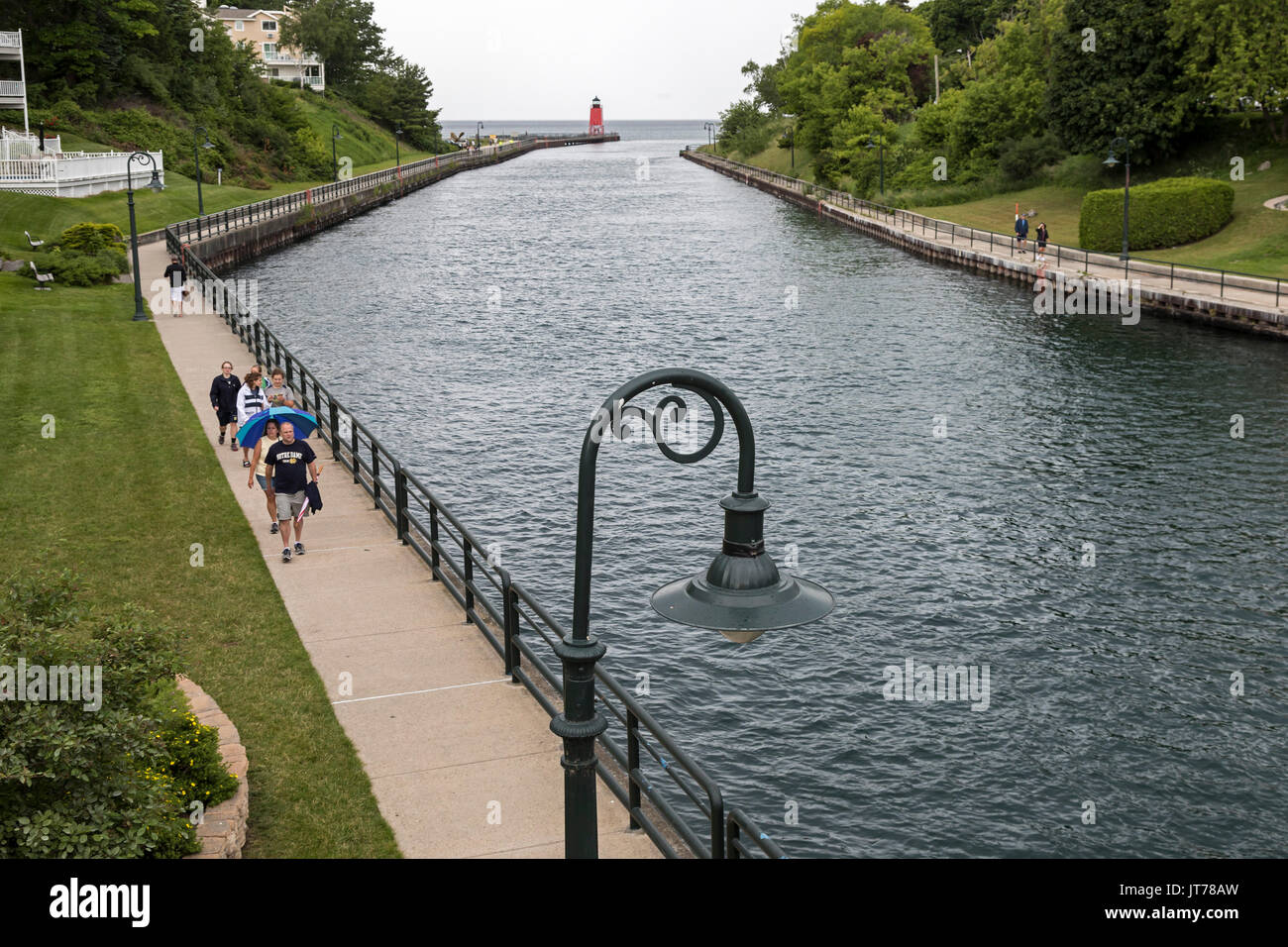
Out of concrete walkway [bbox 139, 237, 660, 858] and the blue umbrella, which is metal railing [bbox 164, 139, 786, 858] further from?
the blue umbrella

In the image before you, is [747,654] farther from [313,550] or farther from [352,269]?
[352,269]

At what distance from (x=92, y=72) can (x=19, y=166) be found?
27484 mm

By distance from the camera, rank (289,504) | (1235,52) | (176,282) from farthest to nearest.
→ (1235,52) → (176,282) → (289,504)

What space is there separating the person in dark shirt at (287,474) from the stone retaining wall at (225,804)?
5783mm

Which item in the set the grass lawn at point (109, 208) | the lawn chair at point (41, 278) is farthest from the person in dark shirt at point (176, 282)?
the grass lawn at point (109, 208)

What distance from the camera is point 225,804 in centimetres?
1101

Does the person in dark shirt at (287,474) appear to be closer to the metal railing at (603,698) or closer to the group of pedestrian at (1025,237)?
the metal railing at (603,698)

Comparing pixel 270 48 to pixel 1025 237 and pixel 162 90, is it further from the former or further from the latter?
pixel 1025 237

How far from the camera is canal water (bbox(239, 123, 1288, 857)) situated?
15.4m

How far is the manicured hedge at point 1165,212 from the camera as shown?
52250 millimetres

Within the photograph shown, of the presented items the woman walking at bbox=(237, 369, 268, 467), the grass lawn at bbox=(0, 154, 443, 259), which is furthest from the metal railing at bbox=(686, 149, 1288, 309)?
the grass lawn at bbox=(0, 154, 443, 259)

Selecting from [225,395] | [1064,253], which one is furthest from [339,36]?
[225,395]

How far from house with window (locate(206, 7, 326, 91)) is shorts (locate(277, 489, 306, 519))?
98938 mm

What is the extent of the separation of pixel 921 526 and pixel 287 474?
11.7 meters
